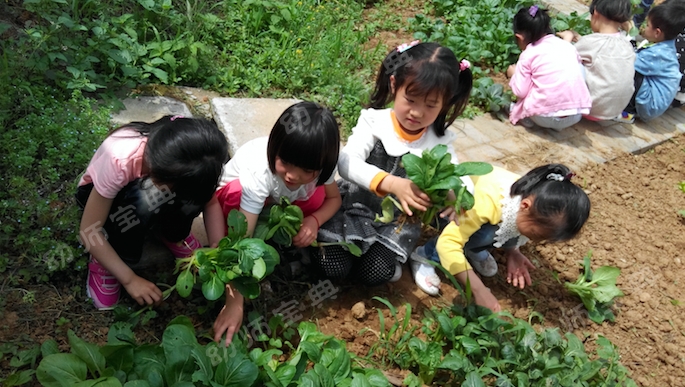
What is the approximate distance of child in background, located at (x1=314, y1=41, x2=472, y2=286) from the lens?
8.74 feet

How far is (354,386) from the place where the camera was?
2139mm

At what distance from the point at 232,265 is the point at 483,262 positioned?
5.19 feet

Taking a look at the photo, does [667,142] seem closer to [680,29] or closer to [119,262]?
[680,29]

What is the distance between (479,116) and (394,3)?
165 cm

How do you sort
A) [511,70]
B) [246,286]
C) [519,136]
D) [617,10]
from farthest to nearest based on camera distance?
[511,70] < [617,10] < [519,136] < [246,286]

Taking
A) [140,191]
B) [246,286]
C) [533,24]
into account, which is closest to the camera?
[246,286]

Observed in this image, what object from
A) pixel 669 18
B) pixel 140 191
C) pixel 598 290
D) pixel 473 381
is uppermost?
pixel 669 18

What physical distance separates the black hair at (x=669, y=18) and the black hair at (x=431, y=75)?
2.99m

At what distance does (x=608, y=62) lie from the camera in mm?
4691

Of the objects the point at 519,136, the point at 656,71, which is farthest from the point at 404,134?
the point at 656,71

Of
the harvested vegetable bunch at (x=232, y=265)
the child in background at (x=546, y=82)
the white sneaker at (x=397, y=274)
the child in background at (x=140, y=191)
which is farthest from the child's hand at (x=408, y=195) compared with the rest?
the child in background at (x=546, y=82)

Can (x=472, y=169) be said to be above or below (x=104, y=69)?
above

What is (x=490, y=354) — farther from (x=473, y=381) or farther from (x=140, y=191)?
(x=140, y=191)

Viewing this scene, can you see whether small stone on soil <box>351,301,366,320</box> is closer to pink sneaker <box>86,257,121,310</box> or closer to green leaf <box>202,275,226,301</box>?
green leaf <box>202,275,226,301</box>
